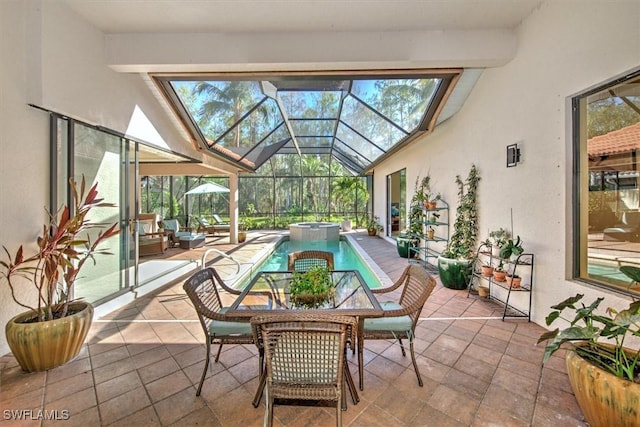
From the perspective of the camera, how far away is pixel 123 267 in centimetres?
393

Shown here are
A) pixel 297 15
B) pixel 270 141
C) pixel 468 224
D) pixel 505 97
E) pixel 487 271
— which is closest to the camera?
pixel 297 15

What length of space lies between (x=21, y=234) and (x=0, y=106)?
115 cm

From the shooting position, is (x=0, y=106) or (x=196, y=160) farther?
(x=196, y=160)

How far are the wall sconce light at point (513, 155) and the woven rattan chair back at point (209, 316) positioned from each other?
12.0 feet

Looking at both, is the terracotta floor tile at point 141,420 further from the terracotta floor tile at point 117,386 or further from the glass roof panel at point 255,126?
the glass roof panel at point 255,126

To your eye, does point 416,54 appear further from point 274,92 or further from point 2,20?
point 2,20

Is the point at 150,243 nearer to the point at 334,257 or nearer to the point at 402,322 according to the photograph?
the point at 334,257

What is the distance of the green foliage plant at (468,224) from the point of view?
4371mm

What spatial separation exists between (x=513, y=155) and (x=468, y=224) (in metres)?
1.39

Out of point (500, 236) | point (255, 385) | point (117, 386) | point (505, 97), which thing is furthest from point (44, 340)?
point (505, 97)

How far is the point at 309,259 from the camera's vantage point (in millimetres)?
3256

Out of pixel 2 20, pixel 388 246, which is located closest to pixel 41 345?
pixel 2 20

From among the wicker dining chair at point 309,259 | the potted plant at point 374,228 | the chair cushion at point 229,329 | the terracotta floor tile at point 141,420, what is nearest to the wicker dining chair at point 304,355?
the chair cushion at point 229,329

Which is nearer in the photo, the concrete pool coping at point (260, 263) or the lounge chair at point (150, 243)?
the concrete pool coping at point (260, 263)
